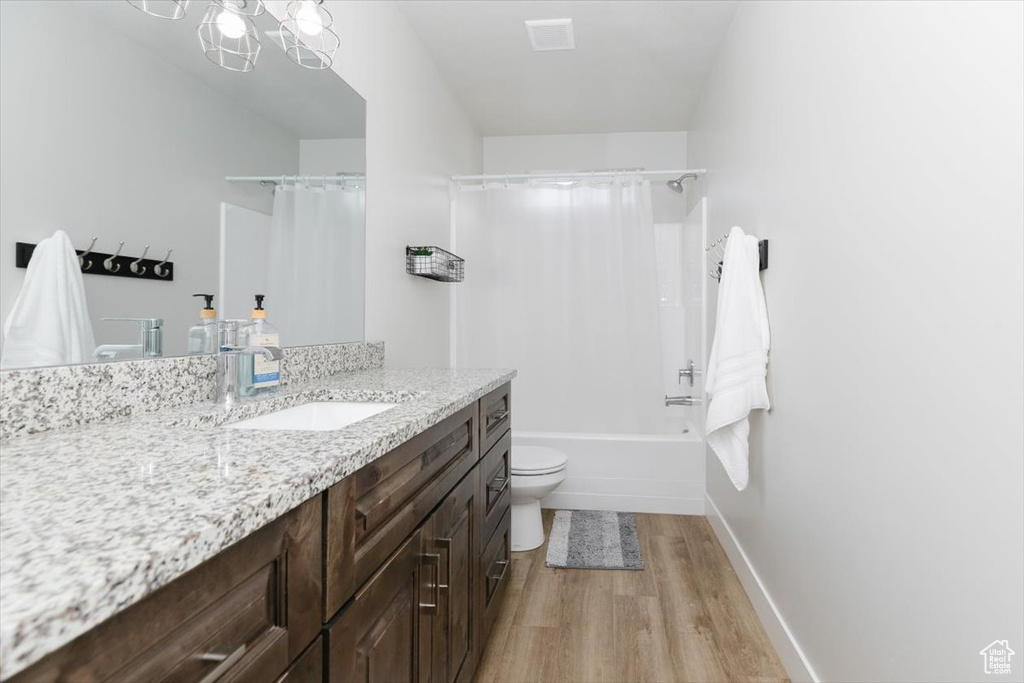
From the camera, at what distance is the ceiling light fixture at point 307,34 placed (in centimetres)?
152

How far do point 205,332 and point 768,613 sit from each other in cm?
194

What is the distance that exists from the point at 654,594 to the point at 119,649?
205cm

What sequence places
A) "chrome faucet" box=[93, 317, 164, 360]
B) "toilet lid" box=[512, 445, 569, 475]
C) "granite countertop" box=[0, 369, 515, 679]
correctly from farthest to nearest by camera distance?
"toilet lid" box=[512, 445, 569, 475], "chrome faucet" box=[93, 317, 164, 360], "granite countertop" box=[0, 369, 515, 679]

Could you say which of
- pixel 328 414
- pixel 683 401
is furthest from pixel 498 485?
pixel 683 401

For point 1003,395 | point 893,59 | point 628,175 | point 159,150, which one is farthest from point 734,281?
point 159,150

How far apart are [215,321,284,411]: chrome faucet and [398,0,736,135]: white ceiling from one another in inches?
69.8

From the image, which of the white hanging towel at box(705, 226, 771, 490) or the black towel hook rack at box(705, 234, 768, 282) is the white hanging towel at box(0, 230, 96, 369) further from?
the black towel hook rack at box(705, 234, 768, 282)

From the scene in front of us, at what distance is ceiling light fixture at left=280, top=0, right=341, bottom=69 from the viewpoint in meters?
1.52

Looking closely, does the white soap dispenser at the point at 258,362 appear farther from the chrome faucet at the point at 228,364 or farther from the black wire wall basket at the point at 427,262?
the black wire wall basket at the point at 427,262

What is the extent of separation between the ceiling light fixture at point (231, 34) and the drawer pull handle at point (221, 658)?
4.33 feet

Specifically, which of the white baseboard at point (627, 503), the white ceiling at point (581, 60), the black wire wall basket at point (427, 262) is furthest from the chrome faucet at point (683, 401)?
the white ceiling at point (581, 60)

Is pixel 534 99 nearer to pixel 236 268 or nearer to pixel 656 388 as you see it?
pixel 656 388

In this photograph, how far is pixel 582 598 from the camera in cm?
211

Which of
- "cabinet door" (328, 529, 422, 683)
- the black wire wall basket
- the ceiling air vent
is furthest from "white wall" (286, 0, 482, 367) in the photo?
"cabinet door" (328, 529, 422, 683)
